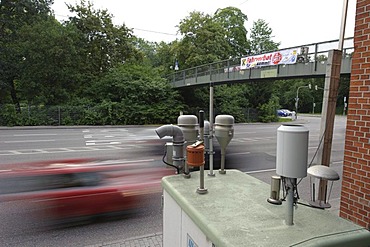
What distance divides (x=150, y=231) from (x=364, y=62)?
361cm

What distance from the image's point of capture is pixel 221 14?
3878 centimetres

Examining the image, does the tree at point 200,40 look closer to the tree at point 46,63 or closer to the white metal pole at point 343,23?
the tree at point 46,63

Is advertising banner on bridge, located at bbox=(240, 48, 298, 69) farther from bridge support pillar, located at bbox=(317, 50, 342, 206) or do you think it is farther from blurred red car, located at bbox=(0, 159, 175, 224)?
bridge support pillar, located at bbox=(317, 50, 342, 206)

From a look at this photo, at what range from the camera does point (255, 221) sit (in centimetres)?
187

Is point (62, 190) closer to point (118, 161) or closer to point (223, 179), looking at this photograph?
point (118, 161)

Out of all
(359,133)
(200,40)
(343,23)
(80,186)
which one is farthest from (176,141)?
(200,40)

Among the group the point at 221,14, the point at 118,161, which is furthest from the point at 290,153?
the point at 221,14

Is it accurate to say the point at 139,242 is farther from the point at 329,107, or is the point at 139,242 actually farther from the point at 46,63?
the point at 46,63

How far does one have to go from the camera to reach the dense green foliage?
21250 mm

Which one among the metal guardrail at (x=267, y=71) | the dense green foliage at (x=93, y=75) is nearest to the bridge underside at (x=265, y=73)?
the metal guardrail at (x=267, y=71)

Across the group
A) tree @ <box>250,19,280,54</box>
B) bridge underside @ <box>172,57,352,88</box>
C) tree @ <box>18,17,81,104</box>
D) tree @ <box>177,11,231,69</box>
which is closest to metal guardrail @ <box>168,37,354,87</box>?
bridge underside @ <box>172,57,352,88</box>

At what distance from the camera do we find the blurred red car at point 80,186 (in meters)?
5.01

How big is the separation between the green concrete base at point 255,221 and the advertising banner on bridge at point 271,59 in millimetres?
13515

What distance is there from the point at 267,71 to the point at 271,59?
0.87m
